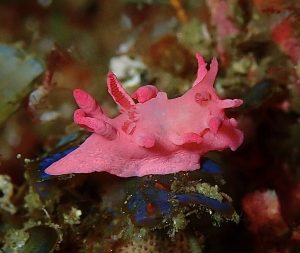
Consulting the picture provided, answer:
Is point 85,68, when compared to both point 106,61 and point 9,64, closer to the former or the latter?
point 106,61

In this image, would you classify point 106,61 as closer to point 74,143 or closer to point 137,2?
point 137,2

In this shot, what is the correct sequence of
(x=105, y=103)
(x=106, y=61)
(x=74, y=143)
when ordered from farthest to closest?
1. (x=106, y=61)
2. (x=105, y=103)
3. (x=74, y=143)

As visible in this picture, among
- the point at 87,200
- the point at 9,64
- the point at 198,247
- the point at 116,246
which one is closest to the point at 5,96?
the point at 9,64

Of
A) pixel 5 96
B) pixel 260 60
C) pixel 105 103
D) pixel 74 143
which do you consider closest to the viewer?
pixel 74 143

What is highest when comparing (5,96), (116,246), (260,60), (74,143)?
(5,96)

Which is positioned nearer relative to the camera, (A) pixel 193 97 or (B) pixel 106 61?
(A) pixel 193 97

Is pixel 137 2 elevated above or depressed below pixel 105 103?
above
